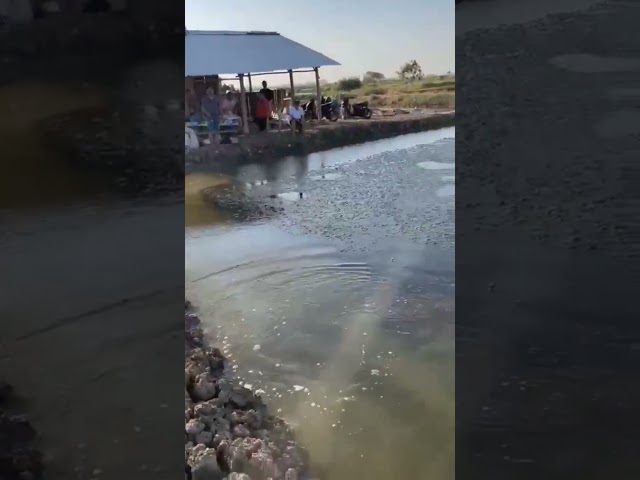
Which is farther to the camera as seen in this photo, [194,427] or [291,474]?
[194,427]

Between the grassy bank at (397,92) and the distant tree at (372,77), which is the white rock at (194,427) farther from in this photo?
the distant tree at (372,77)

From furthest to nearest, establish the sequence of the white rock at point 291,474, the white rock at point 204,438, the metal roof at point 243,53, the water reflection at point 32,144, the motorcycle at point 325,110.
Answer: the motorcycle at point 325,110
the metal roof at point 243,53
the white rock at point 204,438
the white rock at point 291,474
the water reflection at point 32,144

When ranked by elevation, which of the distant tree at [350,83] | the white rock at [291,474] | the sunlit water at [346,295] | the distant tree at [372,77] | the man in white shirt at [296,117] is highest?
the distant tree at [372,77]

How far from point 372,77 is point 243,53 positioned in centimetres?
57

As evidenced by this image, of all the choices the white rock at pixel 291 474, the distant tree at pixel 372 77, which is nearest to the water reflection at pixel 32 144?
the distant tree at pixel 372 77

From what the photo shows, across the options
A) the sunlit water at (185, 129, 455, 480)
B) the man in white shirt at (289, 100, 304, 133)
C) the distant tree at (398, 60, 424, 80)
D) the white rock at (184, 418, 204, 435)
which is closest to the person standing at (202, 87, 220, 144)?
the sunlit water at (185, 129, 455, 480)

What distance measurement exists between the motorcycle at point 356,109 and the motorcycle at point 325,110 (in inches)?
1.6

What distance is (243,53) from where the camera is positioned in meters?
2.60

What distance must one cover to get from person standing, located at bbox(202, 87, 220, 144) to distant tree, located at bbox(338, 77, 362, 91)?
1.79ft

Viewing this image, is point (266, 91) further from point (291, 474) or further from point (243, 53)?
point (291, 474)

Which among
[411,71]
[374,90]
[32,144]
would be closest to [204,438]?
[32,144]

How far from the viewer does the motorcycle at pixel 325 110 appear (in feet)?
8.76

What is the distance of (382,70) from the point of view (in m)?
2.59

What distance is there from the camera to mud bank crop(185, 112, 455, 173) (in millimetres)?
2635
